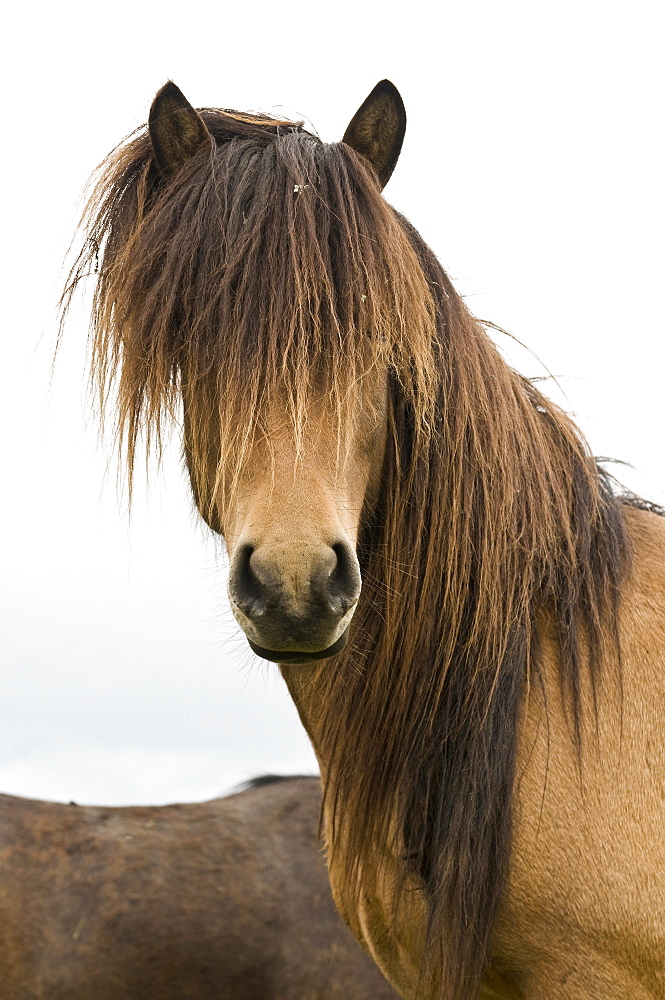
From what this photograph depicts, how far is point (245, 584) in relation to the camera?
2.08 metres

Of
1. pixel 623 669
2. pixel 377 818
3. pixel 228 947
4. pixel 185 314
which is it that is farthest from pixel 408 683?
pixel 228 947

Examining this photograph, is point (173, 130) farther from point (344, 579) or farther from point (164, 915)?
point (164, 915)

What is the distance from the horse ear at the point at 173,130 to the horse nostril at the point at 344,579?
1.24 m

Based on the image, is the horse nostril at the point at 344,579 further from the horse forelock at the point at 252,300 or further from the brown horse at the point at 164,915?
the brown horse at the point at 164,915

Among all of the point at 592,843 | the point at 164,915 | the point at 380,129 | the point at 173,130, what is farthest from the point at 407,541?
the point at 164,915

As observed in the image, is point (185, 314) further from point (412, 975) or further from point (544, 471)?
point (412, 975)

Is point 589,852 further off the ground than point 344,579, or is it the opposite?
point 344,579

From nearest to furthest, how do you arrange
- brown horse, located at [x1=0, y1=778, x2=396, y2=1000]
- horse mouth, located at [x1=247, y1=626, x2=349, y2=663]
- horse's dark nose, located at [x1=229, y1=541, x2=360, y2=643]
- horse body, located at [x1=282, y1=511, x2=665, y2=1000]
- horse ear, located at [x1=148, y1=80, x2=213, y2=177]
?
horse's dark nose, located at [x1=229, y1=541, x2=360, y2=643] → horse mouth, located at [x1=247, y1=626, x2=349, y2=663] → horse body, located at [x1=282, y1=511, x2=665, y2=1000] → horse ear, located at [x1=148, y1=80, x2=213, y2=177] → brown horse, located at [x1=0, y1=778, x2=396, y2=1000]

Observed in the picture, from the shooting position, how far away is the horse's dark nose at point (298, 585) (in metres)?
1.99

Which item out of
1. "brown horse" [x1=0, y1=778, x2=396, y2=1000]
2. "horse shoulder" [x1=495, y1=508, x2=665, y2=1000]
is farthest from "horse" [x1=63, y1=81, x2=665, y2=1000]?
"brown horse" [x1=0, y1=778, x2=396, y2=1000]

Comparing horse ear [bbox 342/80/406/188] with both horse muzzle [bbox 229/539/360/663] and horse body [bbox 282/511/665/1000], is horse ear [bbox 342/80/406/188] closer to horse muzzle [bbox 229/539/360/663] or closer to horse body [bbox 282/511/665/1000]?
horse muzzle [bbox 229/539/360/663]

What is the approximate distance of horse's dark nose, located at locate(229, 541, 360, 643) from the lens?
199 centimetres

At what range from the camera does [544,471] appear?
8.76ft

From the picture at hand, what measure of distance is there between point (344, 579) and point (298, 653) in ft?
0.62
